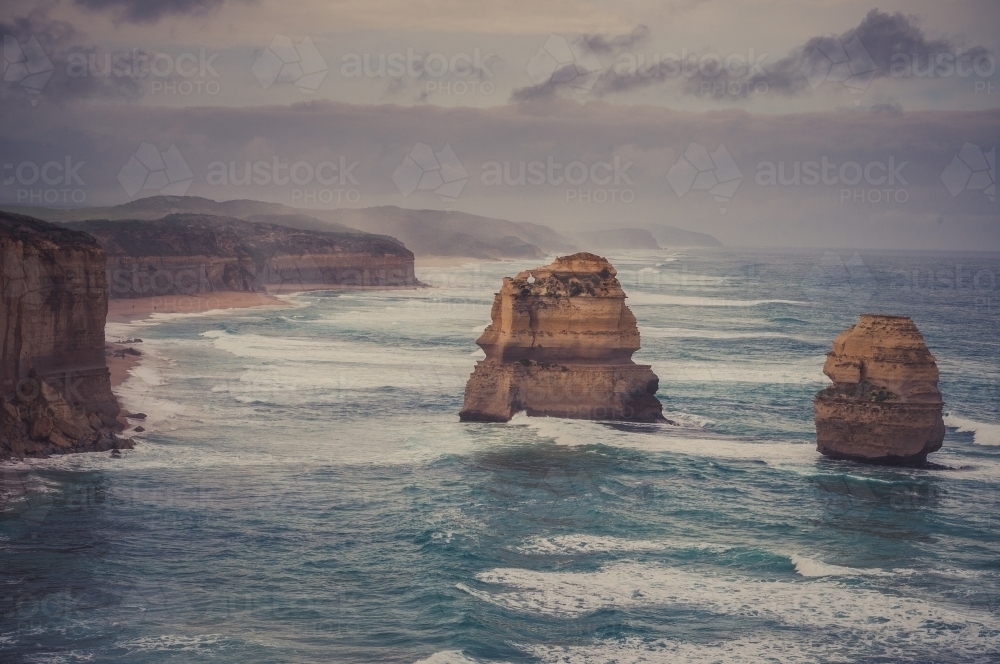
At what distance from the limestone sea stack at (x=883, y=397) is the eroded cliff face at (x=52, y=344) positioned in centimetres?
2454

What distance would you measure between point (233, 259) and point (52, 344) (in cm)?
8589

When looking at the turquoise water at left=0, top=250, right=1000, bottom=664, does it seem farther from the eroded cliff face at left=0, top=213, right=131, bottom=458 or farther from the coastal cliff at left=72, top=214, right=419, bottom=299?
the coastal cliff at left=72, top=214, right=419, bottom=299

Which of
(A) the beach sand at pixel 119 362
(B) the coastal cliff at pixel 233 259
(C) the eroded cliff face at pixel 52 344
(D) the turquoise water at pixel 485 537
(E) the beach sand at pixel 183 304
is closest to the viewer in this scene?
(D) the turquoise water at pixel 485 537

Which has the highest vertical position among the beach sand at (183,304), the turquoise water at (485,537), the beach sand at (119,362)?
the beach sand at (183,304)

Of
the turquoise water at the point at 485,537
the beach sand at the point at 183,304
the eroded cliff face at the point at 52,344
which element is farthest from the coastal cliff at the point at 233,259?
the eroded cliff face at the point at 52,344

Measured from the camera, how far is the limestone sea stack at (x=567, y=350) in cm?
4222

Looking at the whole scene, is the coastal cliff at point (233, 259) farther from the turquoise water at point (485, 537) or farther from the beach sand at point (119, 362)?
the turquoise water at point (485, 537)

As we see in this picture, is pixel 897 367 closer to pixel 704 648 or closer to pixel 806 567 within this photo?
pixel 806 567

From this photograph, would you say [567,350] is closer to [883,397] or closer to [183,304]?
[883,397]

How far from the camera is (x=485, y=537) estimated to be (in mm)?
29969

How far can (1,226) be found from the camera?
127ft

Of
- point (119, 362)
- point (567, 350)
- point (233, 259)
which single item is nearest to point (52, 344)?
point (567, 350)

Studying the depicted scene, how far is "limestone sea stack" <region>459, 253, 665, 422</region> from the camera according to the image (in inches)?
1662

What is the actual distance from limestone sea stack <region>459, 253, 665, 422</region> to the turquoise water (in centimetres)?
110
